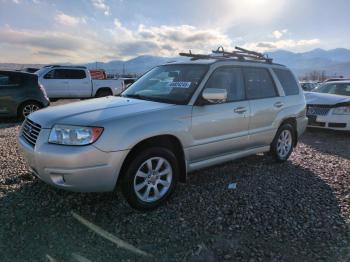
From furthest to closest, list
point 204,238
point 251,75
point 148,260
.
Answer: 1. point 251,75
2. point 204,238
3. point 148,260

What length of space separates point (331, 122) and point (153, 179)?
258 inches

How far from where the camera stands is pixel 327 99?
9047 mm

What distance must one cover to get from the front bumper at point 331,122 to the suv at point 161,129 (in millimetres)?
3518

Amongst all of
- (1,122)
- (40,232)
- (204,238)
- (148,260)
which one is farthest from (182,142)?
(1,122)

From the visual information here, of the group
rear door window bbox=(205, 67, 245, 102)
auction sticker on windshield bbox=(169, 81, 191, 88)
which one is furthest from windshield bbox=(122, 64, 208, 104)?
rear door window bbox=(205, 67, 245, 102)

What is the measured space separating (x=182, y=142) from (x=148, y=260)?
60.0 inches

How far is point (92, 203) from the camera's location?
3.99 meters

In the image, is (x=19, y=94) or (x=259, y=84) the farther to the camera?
(x=19, y=94)

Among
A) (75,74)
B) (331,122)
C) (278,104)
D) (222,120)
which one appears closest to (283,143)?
(278,104)

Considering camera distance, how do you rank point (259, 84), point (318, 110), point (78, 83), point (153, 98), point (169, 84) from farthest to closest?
point (78, 83)
point (318, 110)
point (259, 84)
point (169, 84)
point (153, 98)

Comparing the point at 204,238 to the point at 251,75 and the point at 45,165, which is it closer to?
the point at 45,165

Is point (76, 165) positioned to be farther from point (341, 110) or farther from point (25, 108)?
point (25, 108)

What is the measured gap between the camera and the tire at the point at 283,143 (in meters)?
5.74

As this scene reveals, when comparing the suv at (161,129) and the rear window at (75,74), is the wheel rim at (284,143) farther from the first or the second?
the rear window at (75,74)
